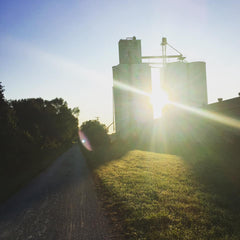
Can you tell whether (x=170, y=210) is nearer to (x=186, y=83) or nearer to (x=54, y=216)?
(x=54, y=216)

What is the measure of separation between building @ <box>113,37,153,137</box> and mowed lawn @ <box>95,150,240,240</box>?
124ft

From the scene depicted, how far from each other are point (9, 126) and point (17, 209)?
13.6 metres


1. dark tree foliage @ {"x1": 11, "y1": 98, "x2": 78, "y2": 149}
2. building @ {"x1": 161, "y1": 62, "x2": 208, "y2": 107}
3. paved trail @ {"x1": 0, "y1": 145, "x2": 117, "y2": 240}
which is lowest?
paved trail @ {"x1": 0, "y1": 145, "x2": 117, "y2": 240}

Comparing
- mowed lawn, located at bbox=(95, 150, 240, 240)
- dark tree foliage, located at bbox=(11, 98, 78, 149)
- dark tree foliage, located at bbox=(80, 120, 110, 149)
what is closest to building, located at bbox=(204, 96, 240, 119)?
mowed lawn, located at bbox=(95, 150, 240, 240)

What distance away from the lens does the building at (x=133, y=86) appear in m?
49.0

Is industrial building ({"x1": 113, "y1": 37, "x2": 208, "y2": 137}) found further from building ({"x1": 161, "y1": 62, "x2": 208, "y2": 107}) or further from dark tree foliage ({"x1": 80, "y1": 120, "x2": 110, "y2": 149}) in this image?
dark tree foliage ({"x1": 80, "y1": 120, "x2": 110, "y2": 149})

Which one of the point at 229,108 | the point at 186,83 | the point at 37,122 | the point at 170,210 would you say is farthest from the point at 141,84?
the point at 170,210

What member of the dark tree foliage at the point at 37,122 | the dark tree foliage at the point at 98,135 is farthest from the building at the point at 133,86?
the dark tree foliage at the point at 37,122

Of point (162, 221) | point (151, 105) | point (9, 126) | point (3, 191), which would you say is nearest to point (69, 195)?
point (3, 191)

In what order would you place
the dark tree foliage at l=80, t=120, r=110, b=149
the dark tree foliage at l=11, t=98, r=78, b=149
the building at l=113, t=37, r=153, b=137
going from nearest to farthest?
the dark tree foliage at l=11, t=98, r=78, b=149 < the dark tree foliage at l=80, t=120, r=110, b=149 < the building at l=113, t=37, r=153, b=137

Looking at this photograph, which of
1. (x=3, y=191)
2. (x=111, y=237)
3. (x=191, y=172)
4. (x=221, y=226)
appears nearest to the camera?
(x=111, y=237)

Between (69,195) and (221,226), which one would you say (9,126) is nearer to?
(69,195)

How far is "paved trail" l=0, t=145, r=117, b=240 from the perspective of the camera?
575 cm

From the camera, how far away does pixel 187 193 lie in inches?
356
